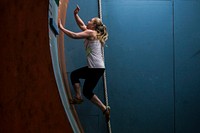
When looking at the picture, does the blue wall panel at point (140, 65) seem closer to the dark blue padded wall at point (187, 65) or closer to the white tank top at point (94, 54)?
the dark blue padded wall at point (187, 65)

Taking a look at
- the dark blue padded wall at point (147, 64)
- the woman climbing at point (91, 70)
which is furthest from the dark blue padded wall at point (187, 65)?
the woman climbing at point (91, 70)

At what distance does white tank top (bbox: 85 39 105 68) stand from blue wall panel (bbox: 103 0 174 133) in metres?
0.37

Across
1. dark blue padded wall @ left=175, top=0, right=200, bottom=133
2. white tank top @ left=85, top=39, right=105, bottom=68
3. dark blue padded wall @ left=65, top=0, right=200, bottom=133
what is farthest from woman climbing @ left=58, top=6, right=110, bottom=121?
dark blue padded wall @ left=175, top=0, right=200, bottom=133

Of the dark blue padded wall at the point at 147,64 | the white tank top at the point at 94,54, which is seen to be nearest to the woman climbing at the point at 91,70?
the white tank top at the point at 94,54

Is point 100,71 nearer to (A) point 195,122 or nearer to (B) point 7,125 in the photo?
(A) point 195,122

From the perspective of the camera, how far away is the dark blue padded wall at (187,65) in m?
2.71

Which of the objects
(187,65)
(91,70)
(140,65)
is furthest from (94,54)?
(187,65)

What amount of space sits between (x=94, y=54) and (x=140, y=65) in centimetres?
61

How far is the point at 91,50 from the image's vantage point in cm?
237

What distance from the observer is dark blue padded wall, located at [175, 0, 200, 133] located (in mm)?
2715

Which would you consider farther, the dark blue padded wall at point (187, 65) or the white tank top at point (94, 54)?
the dark blue padded wall at point (187, 65)

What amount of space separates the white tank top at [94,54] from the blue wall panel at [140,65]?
1.22ft

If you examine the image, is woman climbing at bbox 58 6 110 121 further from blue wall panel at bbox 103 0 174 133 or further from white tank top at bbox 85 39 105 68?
blue wall panel at bbox 103 0 174 133

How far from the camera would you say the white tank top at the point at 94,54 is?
2.34 metres
